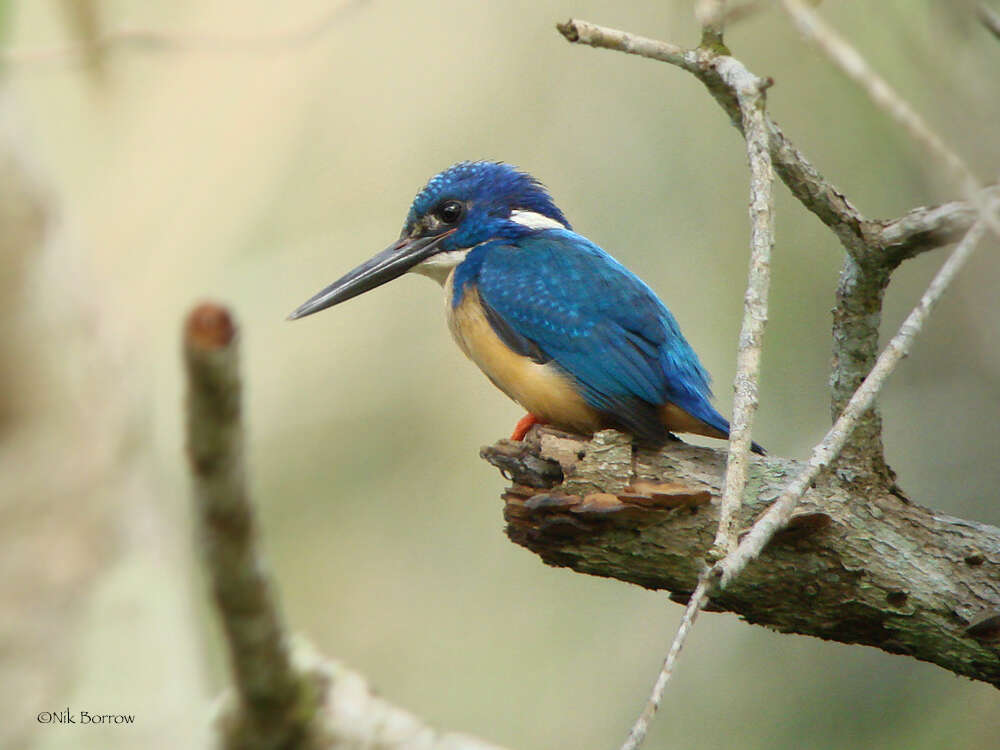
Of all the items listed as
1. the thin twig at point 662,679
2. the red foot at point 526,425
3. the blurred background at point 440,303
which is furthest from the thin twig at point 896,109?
the blurred background at point 440,303

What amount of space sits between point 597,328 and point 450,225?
0.86 metres

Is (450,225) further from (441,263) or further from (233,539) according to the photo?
(233,539)

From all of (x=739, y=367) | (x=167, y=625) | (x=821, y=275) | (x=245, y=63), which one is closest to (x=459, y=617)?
(x=821, y=275)

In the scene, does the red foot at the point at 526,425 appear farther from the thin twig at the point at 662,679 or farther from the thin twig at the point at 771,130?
the thin twig at the point at 662,679

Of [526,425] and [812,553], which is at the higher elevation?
[526,425]

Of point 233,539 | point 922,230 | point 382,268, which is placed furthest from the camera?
point 382,268

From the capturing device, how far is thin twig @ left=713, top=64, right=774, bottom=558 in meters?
1.97

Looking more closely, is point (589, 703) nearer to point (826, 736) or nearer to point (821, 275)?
point (826, 736)

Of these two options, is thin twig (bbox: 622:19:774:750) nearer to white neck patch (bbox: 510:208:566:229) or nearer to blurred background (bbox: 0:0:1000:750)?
white neck patch (bbox: 510:208:566:229)

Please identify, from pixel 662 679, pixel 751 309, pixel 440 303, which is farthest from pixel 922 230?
pixel 440 303

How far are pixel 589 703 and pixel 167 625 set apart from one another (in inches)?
131

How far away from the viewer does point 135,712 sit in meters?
2.26

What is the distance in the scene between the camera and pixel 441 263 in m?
4.10

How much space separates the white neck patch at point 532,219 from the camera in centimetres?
414
